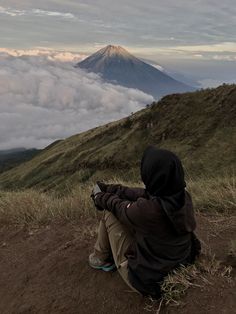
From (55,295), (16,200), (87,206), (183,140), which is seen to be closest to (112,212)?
(55,295)

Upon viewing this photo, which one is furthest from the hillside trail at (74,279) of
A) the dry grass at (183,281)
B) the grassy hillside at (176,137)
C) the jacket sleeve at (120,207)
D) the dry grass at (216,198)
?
the grassy hillside at (176,137)

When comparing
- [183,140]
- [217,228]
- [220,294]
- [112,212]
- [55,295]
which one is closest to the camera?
[220,294]

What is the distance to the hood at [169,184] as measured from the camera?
479 cm

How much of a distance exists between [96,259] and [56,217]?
8.02 feet

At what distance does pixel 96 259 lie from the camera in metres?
6.11

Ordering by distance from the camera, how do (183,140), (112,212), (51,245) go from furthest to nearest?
1. (183,140)
2. (51,245)
3. (112,212)

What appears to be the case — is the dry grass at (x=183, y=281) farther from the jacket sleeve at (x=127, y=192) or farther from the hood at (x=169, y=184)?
the jacket sleeve at (x=127, y=192)

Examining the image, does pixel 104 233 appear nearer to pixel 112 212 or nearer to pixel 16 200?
pixel 112 212

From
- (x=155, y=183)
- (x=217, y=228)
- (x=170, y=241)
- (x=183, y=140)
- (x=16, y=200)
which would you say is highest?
(x=155, y=183)

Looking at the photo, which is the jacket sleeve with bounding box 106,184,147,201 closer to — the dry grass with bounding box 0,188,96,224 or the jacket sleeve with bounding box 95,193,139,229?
the jacket sleeve with bounding box 95,193,139,229

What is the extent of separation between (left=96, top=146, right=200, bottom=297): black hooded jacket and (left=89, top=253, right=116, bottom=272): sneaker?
534 millimetres

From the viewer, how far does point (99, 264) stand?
6.07 meters

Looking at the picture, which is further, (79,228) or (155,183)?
(79,228)

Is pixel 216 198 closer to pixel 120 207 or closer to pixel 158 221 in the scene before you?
pixel 120 207
